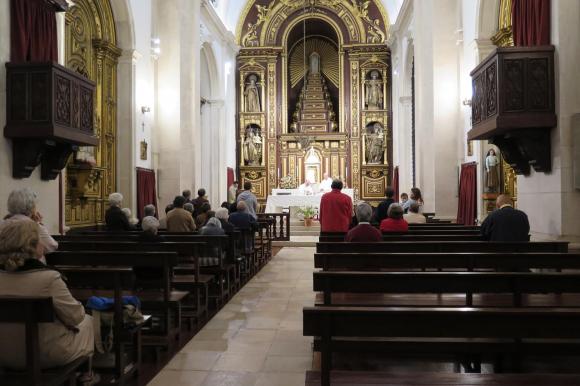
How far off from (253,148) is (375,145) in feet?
15.8

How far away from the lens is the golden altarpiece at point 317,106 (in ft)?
71.4

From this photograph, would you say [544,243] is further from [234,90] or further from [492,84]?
[234,90]

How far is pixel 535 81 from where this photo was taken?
6.83 meters

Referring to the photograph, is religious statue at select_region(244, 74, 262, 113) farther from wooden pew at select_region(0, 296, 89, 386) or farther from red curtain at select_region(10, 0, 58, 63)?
wooden pew at select_region(0, 296, 89, 386)

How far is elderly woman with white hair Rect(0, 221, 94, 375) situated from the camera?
261 centimetres

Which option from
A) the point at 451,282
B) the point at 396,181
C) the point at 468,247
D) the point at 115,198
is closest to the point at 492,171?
the point at 468,247

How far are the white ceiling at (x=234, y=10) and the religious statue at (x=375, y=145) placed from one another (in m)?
4.25

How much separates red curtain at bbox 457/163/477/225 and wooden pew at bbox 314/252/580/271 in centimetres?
684

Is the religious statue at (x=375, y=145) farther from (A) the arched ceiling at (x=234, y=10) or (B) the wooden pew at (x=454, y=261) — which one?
(B) the wooden pew at (x=454, y=261)

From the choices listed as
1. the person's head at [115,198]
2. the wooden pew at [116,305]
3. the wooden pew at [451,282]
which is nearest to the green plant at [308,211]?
the person's head at [115,198]

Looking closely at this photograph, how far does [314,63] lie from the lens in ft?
76.4

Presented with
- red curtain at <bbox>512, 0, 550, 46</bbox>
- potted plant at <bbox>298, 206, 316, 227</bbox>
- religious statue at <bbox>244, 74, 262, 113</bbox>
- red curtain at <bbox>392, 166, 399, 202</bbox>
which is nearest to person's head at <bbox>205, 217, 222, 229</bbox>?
red curtain at <bbox>512, 0, 550, 46</bbox>

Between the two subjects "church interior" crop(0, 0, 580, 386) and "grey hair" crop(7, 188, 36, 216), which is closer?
"church interior" crop(0, 0, 580, 386)

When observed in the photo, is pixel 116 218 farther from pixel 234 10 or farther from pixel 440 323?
pixel 234 10
